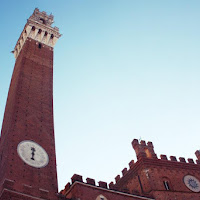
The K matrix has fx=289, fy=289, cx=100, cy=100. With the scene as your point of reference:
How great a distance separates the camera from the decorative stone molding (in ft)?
105

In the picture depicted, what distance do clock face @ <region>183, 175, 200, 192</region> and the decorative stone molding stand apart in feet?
65.2

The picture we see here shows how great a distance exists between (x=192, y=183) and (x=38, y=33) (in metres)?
22.4

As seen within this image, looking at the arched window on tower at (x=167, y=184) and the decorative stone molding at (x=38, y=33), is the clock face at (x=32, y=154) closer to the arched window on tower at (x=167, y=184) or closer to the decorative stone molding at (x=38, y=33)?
the arched window on tower at (x=167, y=184)

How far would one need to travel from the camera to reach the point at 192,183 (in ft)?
83.5

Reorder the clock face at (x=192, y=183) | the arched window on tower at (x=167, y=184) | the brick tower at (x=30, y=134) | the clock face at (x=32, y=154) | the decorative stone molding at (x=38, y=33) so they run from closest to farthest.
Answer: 1. the brick tower at (x=30, y=134)
2. the clock face at (x=32, y=154)
3. the arched window on tower at (x=167, y=184)
4. the clock face at (x=192, y=183)
5. the decorative stone molding at (x=38, y=33)

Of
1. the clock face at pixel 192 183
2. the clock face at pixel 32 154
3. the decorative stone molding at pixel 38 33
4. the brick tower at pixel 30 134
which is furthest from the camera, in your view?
the decorative stone molding at pixel 38 33

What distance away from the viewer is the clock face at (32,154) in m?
18.4

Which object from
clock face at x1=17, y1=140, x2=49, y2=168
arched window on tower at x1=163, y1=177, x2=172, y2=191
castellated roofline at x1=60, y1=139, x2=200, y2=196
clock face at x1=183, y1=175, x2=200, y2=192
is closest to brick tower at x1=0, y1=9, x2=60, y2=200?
clock face at x1=17, y1=140, x2=49, y2=168

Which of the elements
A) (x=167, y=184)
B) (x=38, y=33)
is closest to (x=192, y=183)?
(x=167, y=184)

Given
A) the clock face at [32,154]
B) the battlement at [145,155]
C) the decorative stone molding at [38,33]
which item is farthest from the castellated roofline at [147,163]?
the decorative stone molding at [38,33]

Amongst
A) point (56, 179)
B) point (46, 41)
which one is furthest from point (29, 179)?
point (46, 41)

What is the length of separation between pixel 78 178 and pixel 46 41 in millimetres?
18359

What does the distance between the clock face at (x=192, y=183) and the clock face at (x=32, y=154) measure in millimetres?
12985

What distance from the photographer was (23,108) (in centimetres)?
2206
